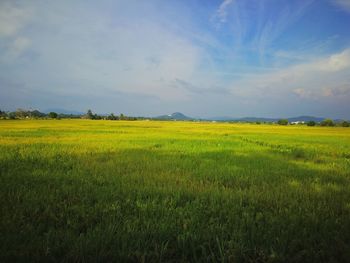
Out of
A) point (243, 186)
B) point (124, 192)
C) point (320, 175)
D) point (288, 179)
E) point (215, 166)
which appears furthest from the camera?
point (215, 166)

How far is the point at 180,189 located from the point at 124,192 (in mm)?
1319

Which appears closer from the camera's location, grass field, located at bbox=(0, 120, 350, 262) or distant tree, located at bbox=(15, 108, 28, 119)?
grass field, located at bbox=(0, 120, 350, 262)

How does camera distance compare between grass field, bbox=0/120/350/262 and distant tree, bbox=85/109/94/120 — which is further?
distant tree, bbox=85/109/94/120

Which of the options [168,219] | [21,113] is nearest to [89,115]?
[21,113]

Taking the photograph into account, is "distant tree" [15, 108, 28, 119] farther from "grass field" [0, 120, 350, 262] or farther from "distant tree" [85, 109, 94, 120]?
"grass field" [0, 120, 350, 262]

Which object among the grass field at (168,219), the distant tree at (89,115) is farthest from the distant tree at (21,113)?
the grass field at (168,219)

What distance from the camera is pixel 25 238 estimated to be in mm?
3199

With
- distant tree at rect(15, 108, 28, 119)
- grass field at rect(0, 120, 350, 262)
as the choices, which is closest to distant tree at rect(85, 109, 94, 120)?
distant tree at rect(15, 108, 28, 119)

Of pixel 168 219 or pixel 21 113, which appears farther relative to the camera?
pixel 21 113

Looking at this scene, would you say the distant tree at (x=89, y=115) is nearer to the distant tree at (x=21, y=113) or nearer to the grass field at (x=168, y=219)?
the distant tree at (x=21, y=113)

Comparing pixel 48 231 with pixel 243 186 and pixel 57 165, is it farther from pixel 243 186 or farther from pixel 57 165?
pixel 57 165

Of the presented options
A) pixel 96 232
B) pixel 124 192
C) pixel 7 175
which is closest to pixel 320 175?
pixel 124 192

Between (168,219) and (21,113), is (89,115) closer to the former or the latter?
(21,113)

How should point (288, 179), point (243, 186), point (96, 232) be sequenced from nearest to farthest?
point (96, 232) → point (243, 186) → point (288, 179)
